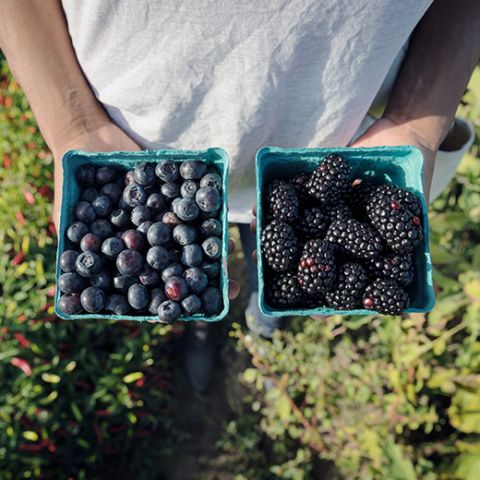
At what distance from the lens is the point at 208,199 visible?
4.51ft

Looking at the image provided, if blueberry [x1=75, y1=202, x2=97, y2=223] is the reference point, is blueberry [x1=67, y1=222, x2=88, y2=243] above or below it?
below

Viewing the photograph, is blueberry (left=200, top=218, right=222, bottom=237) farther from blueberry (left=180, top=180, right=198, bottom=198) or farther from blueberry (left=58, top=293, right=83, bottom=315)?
blueberry (left=58, top=293, right=83, bottom=315)

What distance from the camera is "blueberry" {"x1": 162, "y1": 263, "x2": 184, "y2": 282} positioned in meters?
1.36

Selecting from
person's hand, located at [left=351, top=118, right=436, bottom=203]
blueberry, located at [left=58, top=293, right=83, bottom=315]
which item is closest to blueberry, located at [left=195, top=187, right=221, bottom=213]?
blueberry, located at [left=58, top=293, right=83, bottom=315]

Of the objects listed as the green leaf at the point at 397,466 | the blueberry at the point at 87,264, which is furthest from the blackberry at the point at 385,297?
the green leaf at the point at 397,466

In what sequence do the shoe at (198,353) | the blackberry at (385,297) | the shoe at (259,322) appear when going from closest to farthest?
the blackberry at (385,297) < the shoe at (259,322) < the shoe at (198,353)

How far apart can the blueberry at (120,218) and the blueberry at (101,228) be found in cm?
2

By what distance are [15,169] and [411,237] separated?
2095 millimetres

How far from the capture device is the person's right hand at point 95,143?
1544 millimetres

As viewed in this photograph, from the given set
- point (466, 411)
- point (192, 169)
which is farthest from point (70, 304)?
point (466, 411)

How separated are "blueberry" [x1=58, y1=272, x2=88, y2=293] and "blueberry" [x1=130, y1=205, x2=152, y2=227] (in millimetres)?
218

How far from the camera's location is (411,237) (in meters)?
1.29

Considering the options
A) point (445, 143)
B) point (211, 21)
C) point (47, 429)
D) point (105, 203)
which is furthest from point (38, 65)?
point (47, 429)

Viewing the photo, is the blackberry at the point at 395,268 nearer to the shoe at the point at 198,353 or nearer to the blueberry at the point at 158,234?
the blueberry at the point at 158,234
